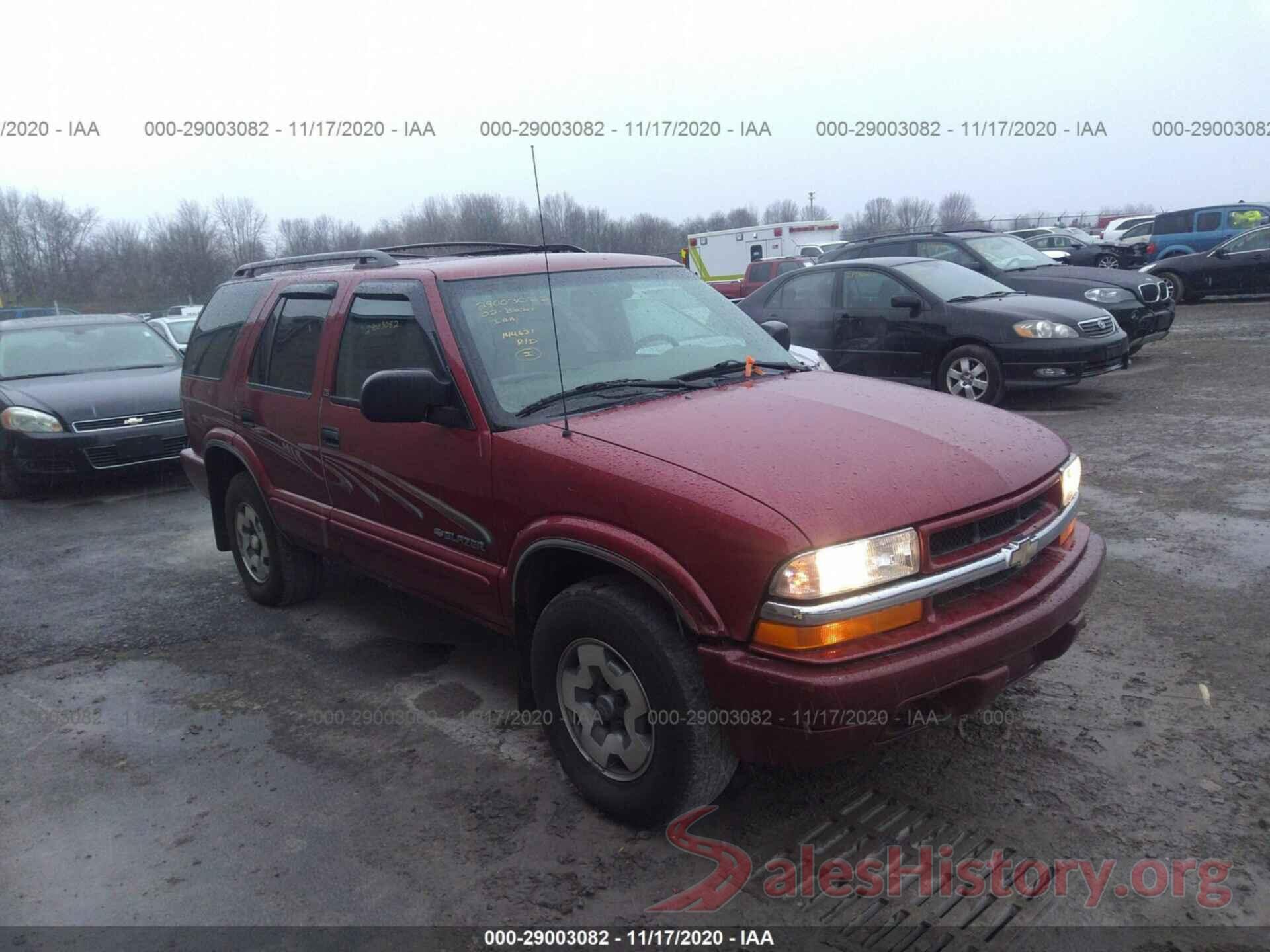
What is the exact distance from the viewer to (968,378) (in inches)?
371

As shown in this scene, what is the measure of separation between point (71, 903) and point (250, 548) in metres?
2.74

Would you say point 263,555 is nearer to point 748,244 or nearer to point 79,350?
point 79,350

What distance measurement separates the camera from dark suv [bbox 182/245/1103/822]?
8.80 feet

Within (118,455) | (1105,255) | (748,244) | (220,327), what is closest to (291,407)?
(220,327)

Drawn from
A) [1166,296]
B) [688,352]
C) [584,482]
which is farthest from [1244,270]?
[584,482]

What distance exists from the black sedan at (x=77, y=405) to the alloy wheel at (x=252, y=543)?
2.55 metres

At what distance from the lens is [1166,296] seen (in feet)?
38.6

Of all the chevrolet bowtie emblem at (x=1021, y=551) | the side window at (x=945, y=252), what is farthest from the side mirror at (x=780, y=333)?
the side window at (x=945, y=252)

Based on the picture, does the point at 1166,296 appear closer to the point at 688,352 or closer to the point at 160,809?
the point at 688,352

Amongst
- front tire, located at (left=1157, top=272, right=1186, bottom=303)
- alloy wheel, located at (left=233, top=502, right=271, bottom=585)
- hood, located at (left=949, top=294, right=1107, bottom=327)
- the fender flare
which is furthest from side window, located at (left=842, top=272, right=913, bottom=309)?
front tire, located at (left=1157, top=272, right=1186, bottom=303)

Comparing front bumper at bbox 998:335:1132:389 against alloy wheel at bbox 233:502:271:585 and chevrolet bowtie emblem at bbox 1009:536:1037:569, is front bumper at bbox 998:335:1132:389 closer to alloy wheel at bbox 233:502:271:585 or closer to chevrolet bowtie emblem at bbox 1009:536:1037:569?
chevrolet bowtie emblem at bbox 1009:536:1037:569

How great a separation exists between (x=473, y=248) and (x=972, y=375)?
5.89 m

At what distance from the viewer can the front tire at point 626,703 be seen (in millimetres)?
2836

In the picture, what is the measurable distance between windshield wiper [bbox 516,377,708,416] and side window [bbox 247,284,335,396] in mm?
1494
